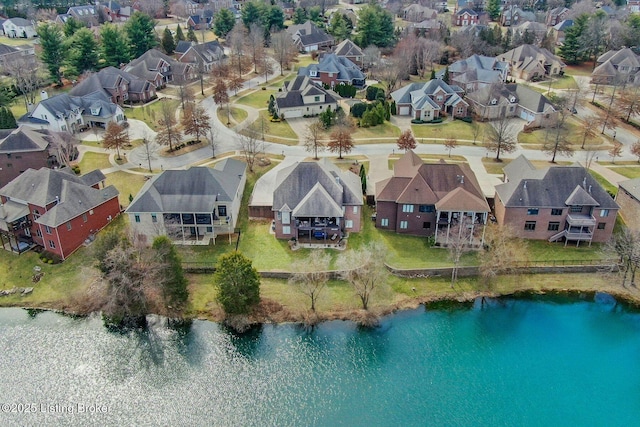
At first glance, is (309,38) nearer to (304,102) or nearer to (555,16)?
(304,102)

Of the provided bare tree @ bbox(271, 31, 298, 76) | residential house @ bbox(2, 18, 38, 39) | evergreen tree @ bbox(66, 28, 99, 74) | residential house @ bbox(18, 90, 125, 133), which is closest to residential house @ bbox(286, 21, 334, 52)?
bare tree @ bbox(271, 31, 298, 76)

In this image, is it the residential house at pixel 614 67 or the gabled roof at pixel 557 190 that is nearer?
the gabled roof at pixel 557 190

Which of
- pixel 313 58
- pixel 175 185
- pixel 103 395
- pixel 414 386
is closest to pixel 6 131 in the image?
pixel 175 185

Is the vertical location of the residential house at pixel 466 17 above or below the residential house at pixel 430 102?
above

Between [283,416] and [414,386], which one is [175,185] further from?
[414,386]

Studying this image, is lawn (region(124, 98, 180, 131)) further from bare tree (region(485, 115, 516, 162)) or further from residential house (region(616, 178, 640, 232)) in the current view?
residential house (region(616, 178, 640, 232))

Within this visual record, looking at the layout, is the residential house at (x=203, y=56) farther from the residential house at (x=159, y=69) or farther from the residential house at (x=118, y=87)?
the residential house at (x=118, y=87)

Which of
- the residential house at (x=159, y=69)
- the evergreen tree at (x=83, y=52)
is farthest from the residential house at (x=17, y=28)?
the residential house at (x=159, y=69)

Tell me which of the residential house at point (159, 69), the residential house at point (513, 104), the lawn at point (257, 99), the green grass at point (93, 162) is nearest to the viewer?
the green grass at point (93, 162)
